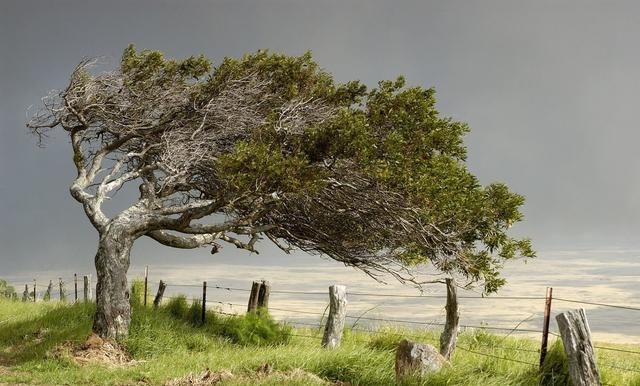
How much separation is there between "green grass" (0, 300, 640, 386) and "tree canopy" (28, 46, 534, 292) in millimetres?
2728

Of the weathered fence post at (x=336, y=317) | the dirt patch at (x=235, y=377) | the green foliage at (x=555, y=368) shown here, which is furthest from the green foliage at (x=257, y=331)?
the green foliage at (x=555, y=368)

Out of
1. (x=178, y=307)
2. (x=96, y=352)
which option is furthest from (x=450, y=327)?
(x=178, y=307)

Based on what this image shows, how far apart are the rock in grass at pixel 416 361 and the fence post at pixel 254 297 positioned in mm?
10433

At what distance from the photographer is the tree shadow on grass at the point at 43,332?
18.7m

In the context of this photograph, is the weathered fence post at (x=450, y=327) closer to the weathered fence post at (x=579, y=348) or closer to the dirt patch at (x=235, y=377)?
the dirt patch at (x=235, y=377)

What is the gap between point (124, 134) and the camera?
2166 centimetres

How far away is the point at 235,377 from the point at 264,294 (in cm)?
918

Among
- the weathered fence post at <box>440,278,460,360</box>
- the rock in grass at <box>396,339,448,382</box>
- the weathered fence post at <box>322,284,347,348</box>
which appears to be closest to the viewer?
the rock in grass at <box>396,339,448,382</box>

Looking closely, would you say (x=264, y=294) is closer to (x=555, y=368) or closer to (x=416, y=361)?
(x=416, y=361)

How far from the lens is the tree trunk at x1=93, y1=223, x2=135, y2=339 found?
18.8 metres

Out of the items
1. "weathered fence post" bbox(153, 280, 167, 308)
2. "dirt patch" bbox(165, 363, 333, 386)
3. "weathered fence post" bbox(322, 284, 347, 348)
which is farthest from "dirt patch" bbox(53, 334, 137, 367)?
"weathered fence post" bbox(153, 280, 167, 308)

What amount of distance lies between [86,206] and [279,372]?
32.9 feet

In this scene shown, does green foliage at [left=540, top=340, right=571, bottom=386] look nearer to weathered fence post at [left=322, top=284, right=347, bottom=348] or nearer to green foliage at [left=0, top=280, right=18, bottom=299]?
weathered fence post at [left=322, top=284, right=347, bottom=348]

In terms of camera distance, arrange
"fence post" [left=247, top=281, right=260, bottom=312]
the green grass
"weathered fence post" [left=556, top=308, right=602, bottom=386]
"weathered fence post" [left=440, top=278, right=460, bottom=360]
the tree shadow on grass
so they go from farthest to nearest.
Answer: "fence post" [left=247, top=281, right=260, bottom=312] < the tree shadow on grass < "weathered fence post" [left=440, top=278, right=460, bottom=360] < the green grass < "weathered fence post" [left=556, top=308, right=602, bottom=386]
